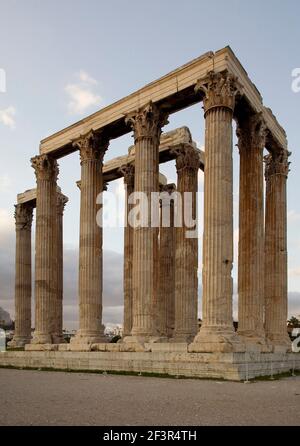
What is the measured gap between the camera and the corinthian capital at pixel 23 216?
57906 millimetres

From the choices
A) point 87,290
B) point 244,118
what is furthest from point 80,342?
point 244,118

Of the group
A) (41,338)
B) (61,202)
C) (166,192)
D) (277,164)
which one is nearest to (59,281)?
(41,338)

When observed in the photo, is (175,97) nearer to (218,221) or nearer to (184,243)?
(218,221)

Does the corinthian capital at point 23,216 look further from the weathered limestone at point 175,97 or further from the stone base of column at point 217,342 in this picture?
the stone base of column at point 217,342

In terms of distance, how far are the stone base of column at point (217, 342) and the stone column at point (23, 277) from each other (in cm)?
3018

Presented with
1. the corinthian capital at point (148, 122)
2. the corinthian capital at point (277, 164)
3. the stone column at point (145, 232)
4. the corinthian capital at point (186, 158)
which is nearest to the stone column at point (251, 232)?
the corinthian capital at point (277, 164)

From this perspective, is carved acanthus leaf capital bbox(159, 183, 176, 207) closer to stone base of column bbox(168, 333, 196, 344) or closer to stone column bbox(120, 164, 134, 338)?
stone column bbox(120, 164, 134, 338)

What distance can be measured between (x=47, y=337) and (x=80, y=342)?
606 cm

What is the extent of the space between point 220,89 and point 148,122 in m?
6.08

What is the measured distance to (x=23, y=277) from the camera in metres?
55.9

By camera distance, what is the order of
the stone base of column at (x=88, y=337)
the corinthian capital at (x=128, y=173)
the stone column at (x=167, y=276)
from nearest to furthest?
1. the stone base of column at (x=88, y=337)
2. the stone column at (x=167, y=276)
3. the corinthian capital at (x=128, y=173)

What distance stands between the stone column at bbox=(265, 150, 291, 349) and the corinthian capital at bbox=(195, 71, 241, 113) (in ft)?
34.8

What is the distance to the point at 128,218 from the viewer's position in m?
44.5
